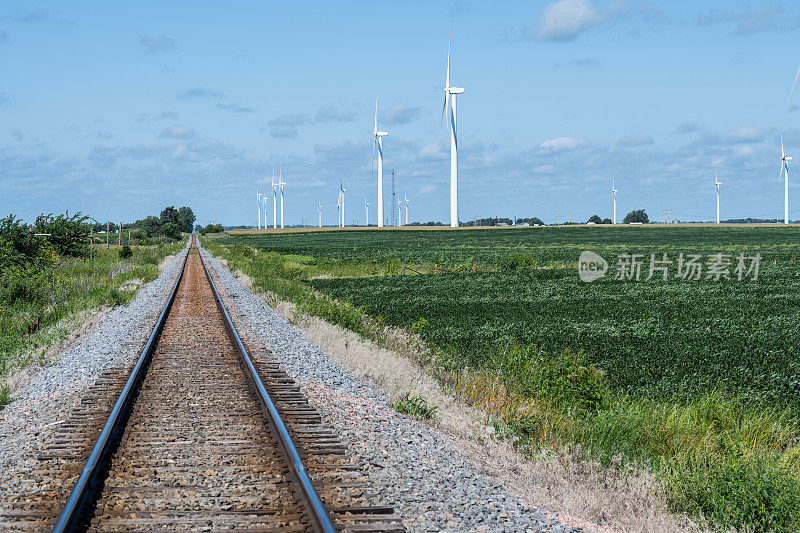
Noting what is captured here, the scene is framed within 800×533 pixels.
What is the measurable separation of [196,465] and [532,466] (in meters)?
3.67

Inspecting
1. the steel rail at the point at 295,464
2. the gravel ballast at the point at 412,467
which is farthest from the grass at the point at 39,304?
Result: the gravel ballast at the point at 412,467

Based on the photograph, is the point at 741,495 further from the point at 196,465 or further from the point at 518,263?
the point at 518,263

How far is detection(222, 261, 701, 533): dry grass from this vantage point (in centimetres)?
661

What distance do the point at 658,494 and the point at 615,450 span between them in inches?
59.7

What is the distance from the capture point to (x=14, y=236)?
34.0 meters

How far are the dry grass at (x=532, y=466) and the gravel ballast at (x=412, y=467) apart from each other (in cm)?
28

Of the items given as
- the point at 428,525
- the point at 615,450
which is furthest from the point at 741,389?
the point at 428,525

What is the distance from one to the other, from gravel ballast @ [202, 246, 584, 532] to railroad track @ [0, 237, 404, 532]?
0.25 metres

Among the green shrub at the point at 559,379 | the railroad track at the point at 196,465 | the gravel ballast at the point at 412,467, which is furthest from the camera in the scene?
the green shrub at the point at 559,379

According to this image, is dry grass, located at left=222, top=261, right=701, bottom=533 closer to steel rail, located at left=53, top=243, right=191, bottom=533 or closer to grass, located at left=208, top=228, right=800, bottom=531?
grass, located at left=208, top=228, right=800, bottom=531

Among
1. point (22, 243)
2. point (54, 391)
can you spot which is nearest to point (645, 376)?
point (54, 391)

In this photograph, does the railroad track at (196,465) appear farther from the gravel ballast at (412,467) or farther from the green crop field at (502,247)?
the green crop field at (502,247)

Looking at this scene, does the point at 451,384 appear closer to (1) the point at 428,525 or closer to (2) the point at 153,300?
(1) the point at 428,525

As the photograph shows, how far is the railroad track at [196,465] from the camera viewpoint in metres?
5.87
